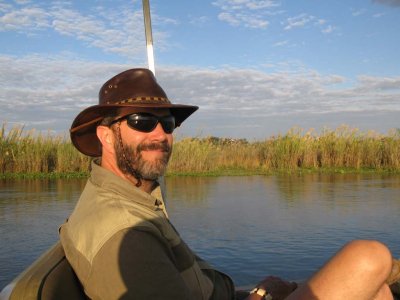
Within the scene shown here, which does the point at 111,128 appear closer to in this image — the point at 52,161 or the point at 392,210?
the point at 392,210

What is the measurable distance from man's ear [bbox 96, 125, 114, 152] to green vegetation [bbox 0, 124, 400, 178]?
489 inches

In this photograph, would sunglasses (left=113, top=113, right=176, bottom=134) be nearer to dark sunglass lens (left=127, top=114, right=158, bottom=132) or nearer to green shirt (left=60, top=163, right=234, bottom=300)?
dark sunglass lens (left=127, top=114, right=158, bottom=132)

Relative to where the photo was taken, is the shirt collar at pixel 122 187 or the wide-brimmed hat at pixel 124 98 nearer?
the shirt collar at pixel 122 187

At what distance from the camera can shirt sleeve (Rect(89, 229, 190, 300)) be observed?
1.59 m

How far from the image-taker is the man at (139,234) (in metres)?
1.61

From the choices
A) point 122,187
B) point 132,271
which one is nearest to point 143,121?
point 122,187

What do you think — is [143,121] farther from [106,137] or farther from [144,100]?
[106,137]

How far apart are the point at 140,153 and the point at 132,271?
0.69 m

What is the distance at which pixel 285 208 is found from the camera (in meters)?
7.84

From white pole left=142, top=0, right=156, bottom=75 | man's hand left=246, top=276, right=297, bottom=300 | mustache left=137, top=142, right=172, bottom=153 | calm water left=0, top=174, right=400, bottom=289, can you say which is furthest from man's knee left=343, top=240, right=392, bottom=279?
white pole left=142, top=0, right=156, bottom=75

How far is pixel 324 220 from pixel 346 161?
430 inches

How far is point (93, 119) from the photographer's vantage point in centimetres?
223

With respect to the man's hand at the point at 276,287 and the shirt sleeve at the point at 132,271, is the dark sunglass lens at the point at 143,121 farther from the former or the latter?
the man's hand at the point at 276,287

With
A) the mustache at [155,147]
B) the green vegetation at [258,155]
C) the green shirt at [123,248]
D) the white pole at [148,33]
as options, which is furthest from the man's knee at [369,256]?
the green vegetation at [258,155]
